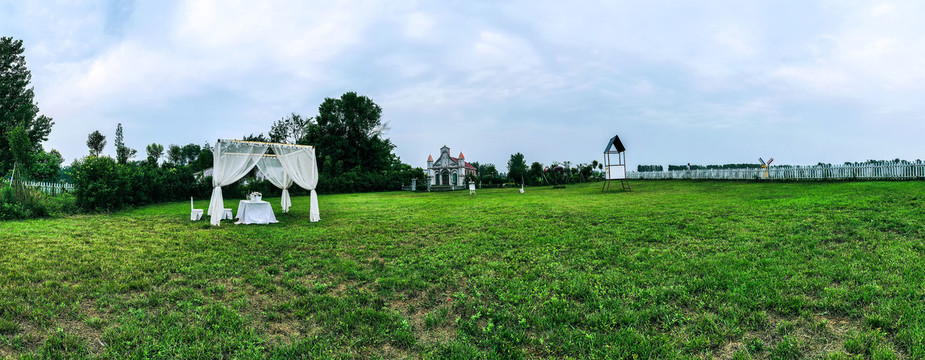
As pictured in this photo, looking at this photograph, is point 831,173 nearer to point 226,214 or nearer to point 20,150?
point 226,214

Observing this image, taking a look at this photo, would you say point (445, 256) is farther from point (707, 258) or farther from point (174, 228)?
point (174, 228)

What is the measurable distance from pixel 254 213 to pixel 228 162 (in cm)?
182

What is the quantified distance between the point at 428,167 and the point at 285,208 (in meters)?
41.8

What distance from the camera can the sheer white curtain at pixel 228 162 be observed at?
10802mm

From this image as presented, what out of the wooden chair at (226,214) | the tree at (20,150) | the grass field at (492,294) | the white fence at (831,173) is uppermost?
the tree at (20,150)

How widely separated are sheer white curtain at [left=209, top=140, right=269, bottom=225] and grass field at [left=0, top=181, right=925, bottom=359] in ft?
12.2

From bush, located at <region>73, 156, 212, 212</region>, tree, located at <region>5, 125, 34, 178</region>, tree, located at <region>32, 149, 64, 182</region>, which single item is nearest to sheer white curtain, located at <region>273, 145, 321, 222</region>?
bush, located at <region>73, 156, 212, 212</region>

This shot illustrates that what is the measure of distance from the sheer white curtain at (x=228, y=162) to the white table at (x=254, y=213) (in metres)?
0.58

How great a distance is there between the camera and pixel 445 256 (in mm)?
5711

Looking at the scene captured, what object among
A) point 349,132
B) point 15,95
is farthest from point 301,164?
point 15,95

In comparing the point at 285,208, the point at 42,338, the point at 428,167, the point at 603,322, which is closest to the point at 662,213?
the point at 603,322

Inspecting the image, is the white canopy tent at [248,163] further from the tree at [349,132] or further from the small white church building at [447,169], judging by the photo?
the small white church building at [447,169]

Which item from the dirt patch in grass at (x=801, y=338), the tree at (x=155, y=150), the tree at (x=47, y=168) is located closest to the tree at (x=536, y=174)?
the dirt patch in grass at (x=801, y=338)

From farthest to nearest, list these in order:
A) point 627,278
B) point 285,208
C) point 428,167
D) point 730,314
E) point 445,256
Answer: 1. point 428,167
2. point 285,208
3. point 445,256
4. point 627,278
5. point 730,314
